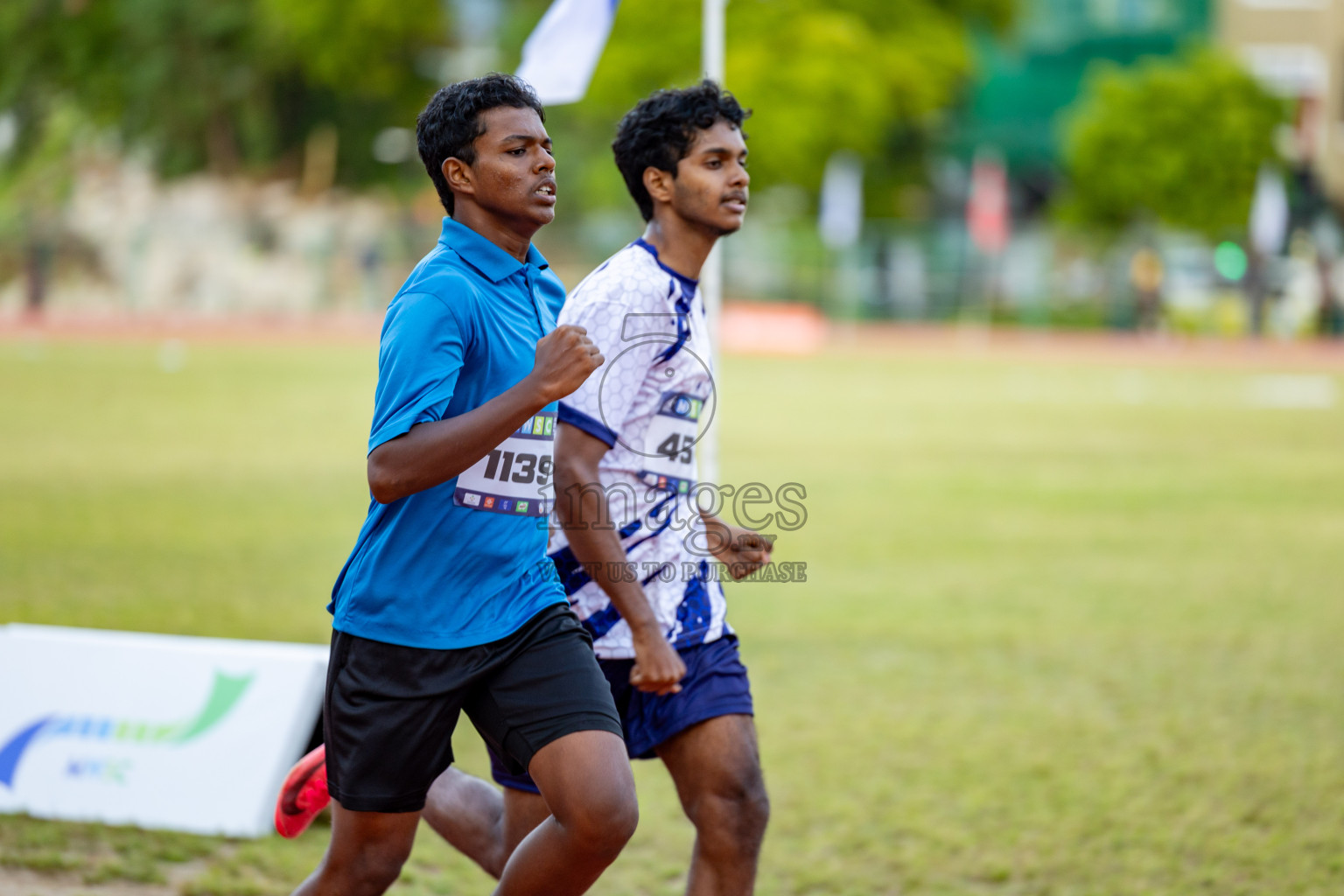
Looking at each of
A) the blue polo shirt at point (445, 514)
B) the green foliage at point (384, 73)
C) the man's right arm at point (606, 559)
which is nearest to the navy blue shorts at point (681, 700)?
the man's right arm at point (606, 559)

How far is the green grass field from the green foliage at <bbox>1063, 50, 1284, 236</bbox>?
2033 cm

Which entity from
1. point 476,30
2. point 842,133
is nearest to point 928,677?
point 842,133

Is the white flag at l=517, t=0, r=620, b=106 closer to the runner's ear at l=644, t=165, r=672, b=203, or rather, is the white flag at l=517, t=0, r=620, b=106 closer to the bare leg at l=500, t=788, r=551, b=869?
the runner's ear at l=644, t=165, r=672, b=203

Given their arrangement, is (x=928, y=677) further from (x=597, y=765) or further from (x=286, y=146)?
(x=286, y=146)

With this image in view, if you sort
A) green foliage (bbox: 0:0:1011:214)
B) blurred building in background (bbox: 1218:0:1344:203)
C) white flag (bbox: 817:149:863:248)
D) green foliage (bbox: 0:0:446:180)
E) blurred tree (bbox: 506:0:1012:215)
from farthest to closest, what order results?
blurred building in background (bbox: 1218:0:1344:203)
green foliage (bbox: 0:0:446:180)
white flag (bbox: 817:149:863:248)
green foliage (bbox: 0:0:1011:214)
blurred tree (bbox: 506:0:1012:215)

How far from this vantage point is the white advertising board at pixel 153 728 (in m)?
4.68

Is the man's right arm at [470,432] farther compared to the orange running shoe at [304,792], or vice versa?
the orange running shoe at [304,792]

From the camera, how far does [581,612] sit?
345 cm

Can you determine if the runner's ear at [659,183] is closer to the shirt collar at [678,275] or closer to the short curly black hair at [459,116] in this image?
the shirt collar at [678,275]

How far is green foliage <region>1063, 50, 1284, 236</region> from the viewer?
123 ft

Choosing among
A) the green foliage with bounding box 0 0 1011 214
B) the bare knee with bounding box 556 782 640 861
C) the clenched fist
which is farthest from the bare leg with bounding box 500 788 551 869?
the green foliage with bounding box 0 0 1011 214

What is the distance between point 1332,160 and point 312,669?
47898 mm

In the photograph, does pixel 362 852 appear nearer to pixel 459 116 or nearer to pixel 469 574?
pixel 469 574

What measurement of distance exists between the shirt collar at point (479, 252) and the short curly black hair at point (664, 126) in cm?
68
